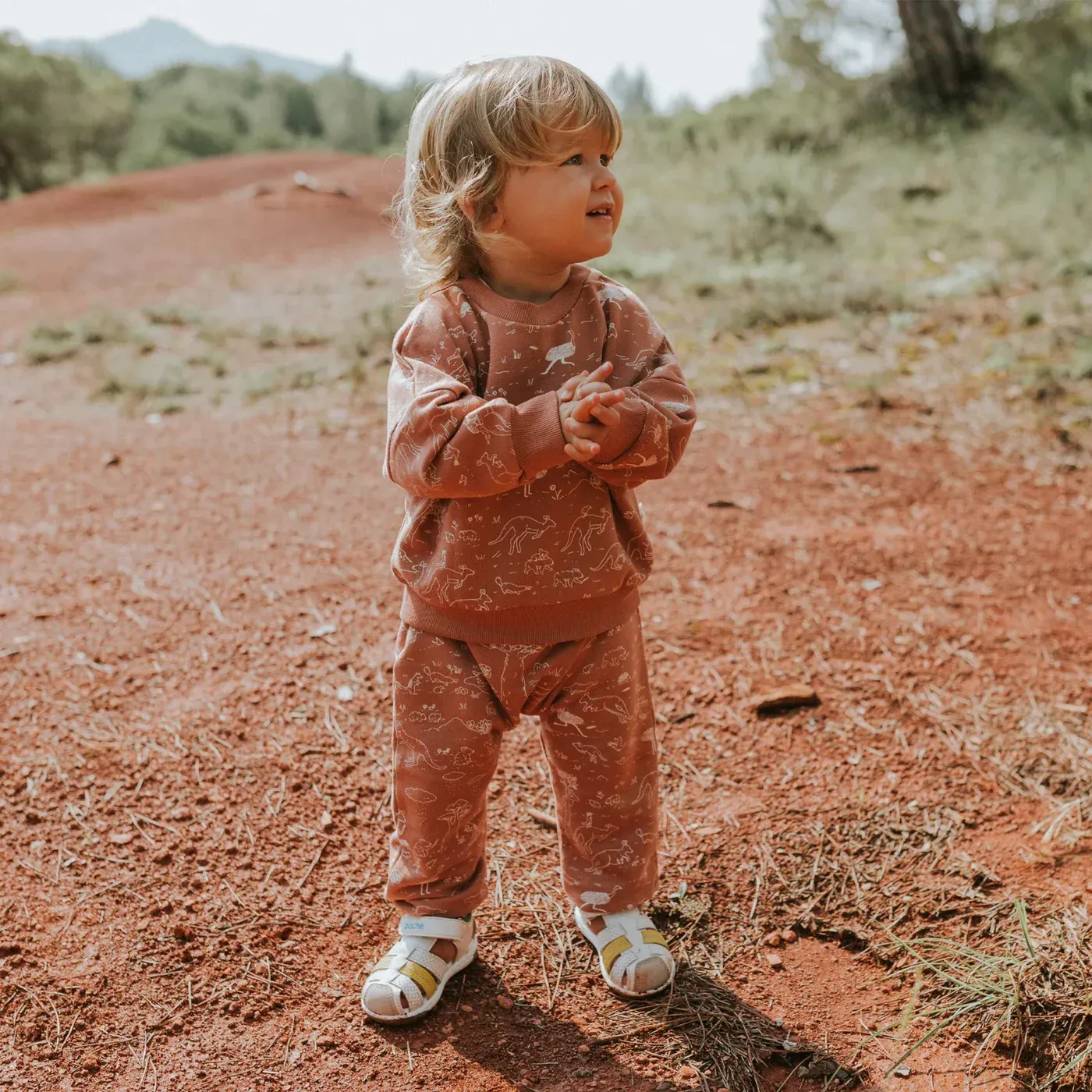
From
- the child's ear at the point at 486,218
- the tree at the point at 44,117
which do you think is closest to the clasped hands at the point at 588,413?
the child's ear at the point at 486,218

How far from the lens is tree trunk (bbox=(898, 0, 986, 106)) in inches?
454

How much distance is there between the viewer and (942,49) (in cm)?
1155

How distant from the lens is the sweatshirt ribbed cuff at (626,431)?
1.58 m

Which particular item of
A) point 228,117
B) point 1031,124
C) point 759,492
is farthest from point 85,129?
point 759,492

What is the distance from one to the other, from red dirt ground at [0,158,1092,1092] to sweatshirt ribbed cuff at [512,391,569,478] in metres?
1.02

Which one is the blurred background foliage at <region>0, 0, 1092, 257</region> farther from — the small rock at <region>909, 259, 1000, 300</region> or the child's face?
the child's face

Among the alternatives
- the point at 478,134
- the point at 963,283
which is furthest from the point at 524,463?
the point at 963,283

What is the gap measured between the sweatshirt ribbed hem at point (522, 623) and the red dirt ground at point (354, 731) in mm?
701

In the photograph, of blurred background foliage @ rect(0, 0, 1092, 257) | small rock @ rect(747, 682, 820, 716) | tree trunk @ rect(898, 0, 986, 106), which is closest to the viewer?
small rock @ rect(747, 682, 820, 716)

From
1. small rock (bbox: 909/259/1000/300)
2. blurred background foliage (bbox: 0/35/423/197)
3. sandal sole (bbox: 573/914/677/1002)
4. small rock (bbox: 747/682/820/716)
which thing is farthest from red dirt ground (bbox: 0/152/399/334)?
sandal sole (bbox: 573/914/677/1002)

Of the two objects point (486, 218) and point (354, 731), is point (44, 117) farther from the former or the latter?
point (486, 218)

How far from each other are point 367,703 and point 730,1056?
4.28 ft

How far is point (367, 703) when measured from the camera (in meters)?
2.77

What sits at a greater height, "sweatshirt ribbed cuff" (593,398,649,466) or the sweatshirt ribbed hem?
"sweatshirt ribbed cuff" (593,398,649,466)
